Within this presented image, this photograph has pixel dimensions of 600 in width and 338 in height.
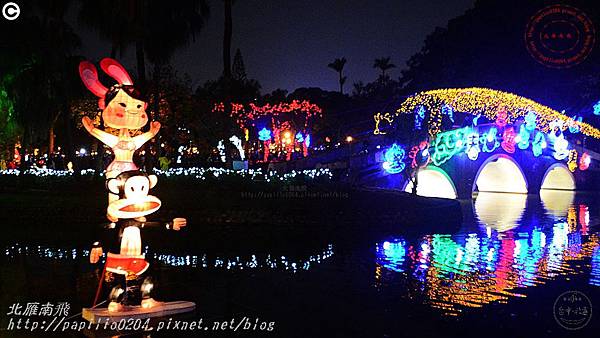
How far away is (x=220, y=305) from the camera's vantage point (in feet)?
30.0

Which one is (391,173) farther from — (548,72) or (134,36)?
(548,72)

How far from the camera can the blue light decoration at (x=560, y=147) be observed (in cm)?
3977

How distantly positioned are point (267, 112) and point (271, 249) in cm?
1806

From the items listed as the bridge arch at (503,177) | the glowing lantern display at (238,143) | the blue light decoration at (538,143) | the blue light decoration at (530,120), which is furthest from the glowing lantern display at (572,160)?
the glowing lantern display at (238,143)

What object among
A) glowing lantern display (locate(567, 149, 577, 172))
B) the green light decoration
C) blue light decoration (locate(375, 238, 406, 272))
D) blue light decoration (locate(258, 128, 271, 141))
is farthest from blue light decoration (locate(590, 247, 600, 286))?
glowing lantern display (locate(567, 149, 577, 172))

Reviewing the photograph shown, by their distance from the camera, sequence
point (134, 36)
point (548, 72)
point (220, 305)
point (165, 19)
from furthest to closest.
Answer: point (548, 72), point (165, 19), point (134, 36), point (220, 305)

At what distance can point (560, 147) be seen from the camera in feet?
132

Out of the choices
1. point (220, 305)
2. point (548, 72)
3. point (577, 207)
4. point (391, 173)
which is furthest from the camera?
point (548, 72)

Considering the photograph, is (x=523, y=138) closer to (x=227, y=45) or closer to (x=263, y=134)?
(x=263, y=134)

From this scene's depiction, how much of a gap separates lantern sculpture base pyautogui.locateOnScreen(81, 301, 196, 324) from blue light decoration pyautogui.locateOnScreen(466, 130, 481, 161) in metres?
25.9

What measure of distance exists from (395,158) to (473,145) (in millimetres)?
7218

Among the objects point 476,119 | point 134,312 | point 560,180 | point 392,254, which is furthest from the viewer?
point 560,180

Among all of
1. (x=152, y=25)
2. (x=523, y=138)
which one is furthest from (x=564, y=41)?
(x=152, y=25)

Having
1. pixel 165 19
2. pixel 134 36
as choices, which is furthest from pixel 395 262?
pixel 165 19
